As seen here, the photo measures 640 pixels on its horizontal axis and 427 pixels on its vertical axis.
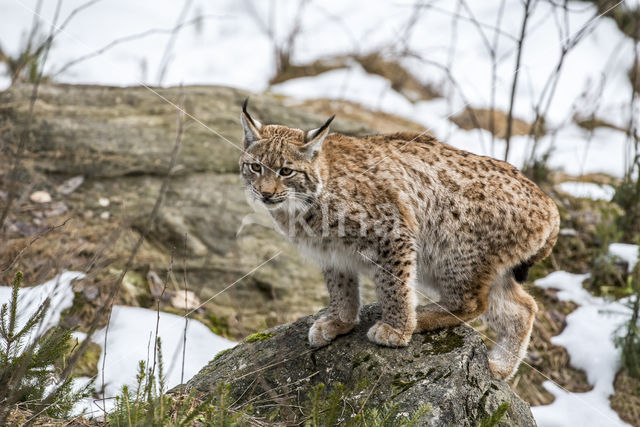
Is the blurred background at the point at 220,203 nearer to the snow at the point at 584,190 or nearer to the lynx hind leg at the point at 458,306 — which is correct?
the snow at the point at 584,190

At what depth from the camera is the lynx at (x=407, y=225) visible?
13.5 feet

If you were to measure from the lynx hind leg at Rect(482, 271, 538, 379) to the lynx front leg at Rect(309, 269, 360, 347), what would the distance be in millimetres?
1041

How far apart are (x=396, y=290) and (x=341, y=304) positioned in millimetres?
464

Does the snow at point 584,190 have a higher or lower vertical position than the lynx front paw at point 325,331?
higher

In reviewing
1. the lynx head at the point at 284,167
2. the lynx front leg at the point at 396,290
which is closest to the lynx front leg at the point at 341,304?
the lynx front leg at the point at 396,290

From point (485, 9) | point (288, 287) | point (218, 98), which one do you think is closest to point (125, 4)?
point (218, 98)

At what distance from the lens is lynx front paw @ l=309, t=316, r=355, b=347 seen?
407 cm

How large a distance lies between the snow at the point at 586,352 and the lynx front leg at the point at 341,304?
→ 7.61 feet

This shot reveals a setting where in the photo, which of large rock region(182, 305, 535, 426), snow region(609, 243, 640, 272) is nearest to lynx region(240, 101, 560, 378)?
large rock region(182, 305, 535, 426)

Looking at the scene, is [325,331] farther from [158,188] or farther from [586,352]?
[158,188]

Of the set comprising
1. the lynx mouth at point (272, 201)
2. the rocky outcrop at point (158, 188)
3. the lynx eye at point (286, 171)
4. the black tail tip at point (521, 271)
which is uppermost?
the lynx eye at point (286, 171)

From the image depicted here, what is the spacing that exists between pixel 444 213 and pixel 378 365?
1216mm

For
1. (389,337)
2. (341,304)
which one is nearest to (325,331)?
(341,304)

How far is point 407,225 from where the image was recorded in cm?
416
